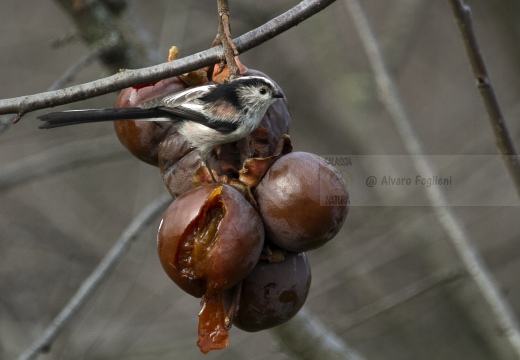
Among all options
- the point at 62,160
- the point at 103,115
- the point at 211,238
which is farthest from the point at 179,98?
the point at 62,160

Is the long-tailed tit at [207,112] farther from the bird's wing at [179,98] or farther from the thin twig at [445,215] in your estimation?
the thin twig at [445,215]

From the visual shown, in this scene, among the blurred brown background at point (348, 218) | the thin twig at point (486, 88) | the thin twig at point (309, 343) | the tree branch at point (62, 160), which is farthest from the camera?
the blurred brown background at point (348, 218)

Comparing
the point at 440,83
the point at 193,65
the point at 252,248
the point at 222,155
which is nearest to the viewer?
the point at 252,248

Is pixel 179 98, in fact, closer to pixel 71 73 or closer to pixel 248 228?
pixel 248 228

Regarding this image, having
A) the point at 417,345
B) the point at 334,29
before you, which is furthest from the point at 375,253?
the point at 334,29

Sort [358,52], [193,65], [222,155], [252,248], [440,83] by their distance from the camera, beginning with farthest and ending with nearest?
[440,83] → [358,52] → [222,155] → [193,65] → [252,248]

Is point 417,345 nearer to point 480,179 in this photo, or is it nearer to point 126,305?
point 480,179

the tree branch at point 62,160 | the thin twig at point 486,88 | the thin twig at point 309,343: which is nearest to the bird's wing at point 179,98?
the thin twig at point 486,88
